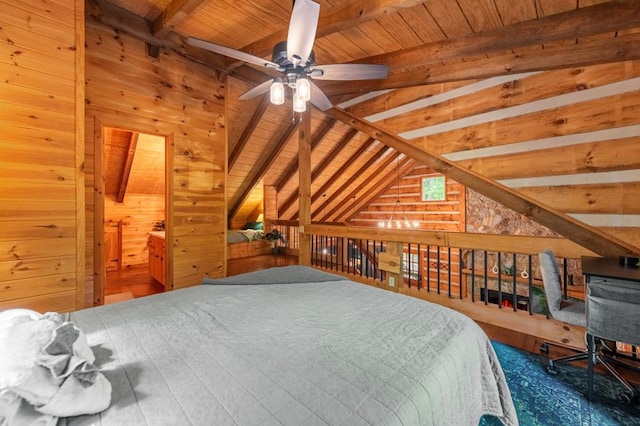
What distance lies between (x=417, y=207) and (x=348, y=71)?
21.1 feet

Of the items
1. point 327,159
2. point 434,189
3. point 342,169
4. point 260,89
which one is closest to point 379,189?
point 434,189

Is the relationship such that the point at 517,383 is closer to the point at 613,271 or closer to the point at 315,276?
the point at 613,271

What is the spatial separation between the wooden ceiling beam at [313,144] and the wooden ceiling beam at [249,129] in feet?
4.29

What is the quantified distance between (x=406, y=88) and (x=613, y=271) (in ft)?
7.65

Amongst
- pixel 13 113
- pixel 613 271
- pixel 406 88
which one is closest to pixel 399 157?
pixel 406 88

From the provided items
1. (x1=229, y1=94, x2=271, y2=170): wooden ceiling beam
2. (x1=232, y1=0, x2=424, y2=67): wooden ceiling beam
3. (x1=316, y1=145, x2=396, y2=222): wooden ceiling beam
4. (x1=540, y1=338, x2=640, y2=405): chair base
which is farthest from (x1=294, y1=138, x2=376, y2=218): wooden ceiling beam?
(x1=540, y1=338, x2=640, y2=405): chair base

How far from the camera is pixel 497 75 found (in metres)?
2.38

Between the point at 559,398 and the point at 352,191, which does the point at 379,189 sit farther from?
the point at 559,398

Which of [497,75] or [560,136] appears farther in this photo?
[497,75]

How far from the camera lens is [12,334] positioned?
0.82 m

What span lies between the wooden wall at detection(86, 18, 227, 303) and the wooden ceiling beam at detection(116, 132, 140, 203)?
123cm

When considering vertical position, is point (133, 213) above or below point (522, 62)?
below

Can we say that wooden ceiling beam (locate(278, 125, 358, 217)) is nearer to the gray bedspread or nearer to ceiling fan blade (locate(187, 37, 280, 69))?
ceiling fan blade (locate(187, 37, 280, 69))

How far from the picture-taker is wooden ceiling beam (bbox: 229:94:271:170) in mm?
4196
